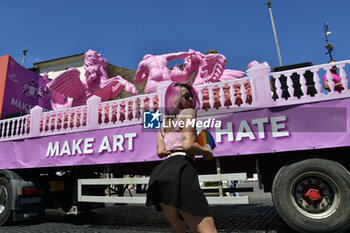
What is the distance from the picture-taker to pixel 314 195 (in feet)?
11.3

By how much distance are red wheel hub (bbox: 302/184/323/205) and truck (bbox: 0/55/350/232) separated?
0.5 inches

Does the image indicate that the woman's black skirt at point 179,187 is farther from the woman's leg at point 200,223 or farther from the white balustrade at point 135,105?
the white balustrade at point 135,105

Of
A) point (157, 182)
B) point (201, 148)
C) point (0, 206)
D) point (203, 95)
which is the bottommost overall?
point (0, 206)

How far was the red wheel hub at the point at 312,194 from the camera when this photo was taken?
3.44 metres

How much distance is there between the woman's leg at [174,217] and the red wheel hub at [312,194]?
8.29 ft

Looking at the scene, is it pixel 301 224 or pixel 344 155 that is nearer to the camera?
pixel 301 224

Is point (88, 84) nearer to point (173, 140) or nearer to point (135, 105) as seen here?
point (135, 105)

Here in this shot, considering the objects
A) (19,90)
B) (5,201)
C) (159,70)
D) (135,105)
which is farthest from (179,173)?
(19,90)

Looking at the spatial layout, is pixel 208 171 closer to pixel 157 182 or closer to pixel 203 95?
pixel 203 95

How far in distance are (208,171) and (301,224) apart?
2392 mm

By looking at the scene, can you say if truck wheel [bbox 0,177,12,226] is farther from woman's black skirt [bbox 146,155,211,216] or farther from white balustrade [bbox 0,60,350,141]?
woman's black skirt [bbox 146,155,211,216]

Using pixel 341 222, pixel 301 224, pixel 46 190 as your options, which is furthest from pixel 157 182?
pixel 46 190

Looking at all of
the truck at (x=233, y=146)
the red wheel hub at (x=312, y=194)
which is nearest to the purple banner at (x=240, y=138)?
the truck at (x=233, y=146)

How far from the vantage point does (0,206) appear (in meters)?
5.68
